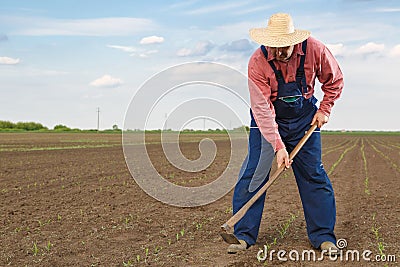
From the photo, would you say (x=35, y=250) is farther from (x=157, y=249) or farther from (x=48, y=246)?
(x=157, y=249)

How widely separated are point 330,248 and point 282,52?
1.80 meters

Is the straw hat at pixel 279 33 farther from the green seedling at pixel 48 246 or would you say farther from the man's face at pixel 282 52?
the green seedling at pixel 48 246

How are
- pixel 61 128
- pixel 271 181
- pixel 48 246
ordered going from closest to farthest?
pixel 271 181
pixel 48 246
pixel 61 128

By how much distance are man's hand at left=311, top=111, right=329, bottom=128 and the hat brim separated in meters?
0.77

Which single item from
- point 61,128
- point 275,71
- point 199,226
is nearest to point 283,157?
point 275,71

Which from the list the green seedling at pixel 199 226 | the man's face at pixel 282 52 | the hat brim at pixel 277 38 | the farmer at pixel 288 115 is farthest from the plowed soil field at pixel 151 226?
the hat brim at pixel 277 38

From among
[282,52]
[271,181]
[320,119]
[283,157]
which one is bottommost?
[271,181]

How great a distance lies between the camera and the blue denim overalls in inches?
195

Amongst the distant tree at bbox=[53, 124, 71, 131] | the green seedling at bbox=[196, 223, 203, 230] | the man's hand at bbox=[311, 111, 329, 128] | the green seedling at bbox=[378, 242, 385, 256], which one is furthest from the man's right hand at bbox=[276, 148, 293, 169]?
the distant tree at bbox=[53, 124, 71, 131]

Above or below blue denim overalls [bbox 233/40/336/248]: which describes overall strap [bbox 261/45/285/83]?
above

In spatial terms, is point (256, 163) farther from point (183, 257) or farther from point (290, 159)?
point (183, 257)

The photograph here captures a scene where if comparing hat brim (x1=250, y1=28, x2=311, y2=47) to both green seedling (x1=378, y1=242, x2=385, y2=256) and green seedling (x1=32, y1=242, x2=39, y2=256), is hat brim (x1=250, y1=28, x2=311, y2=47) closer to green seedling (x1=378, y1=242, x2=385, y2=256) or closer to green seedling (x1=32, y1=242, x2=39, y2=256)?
green seedling (x1=378, y1=242, x2=385, y2=256)

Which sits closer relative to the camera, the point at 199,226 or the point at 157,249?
the point at 157,249

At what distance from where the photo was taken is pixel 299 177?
16.8 ft
